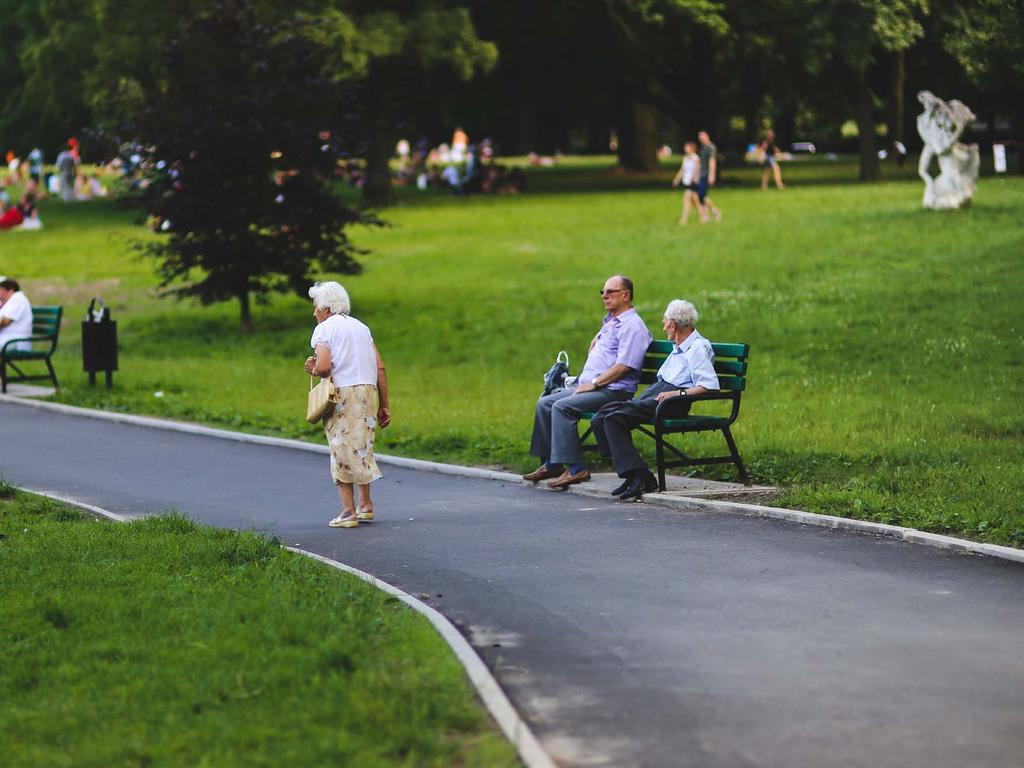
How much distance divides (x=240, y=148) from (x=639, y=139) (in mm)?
38175

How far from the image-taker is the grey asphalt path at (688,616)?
620 cm

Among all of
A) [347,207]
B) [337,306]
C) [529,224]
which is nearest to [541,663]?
[337,306]

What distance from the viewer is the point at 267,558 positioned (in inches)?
376

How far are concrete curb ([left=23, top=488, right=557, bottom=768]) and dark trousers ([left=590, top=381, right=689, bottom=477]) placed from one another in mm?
3207

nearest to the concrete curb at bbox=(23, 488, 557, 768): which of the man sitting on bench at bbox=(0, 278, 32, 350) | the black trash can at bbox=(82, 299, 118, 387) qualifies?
the black trash can at bbox=(82, 299, 118, 387)

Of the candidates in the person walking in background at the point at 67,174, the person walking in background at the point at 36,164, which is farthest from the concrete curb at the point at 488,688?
the person walking in background at the point at 67,174

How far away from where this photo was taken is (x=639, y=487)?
12.3 meters

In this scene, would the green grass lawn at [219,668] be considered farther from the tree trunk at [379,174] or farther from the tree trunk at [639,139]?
the tree trunk at [639,139]

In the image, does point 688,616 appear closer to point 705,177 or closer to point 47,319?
point 47,319

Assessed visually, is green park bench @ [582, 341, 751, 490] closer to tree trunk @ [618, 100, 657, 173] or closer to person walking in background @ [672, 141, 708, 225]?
person walking in background @ [672, 141, 708, 225]

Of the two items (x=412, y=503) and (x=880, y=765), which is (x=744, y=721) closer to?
(x=880, y=765)

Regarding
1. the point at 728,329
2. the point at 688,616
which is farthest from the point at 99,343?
the point at 688,616

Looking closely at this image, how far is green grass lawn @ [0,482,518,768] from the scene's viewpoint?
19.5 ft

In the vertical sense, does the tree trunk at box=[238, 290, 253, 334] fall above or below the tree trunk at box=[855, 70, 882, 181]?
below
